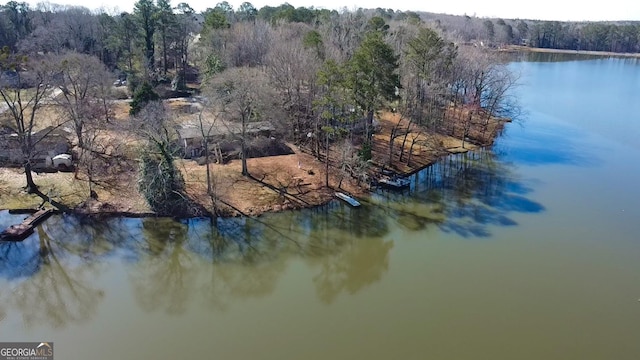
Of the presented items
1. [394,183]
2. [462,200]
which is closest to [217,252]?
[394,183]

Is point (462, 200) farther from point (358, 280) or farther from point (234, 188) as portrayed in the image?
point (234, 188)

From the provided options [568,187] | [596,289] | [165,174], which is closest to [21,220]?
[165,174]

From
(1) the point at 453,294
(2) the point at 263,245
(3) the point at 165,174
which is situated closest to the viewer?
(1) the point at 453,294

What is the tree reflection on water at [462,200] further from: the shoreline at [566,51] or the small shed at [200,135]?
the shoreline at [566,51]

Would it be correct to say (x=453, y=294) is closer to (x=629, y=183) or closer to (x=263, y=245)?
(x=263, y=245)

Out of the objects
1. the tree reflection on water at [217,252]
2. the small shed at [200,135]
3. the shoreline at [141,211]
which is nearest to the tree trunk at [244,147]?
the small shed at [200,135]

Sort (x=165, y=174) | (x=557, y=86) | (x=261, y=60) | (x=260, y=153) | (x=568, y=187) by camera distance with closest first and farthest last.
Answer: (x=165, y=174) < (x=568, y=187) < (x=260, y=153) < (x=261, y=60) < (x=557, y=86)
